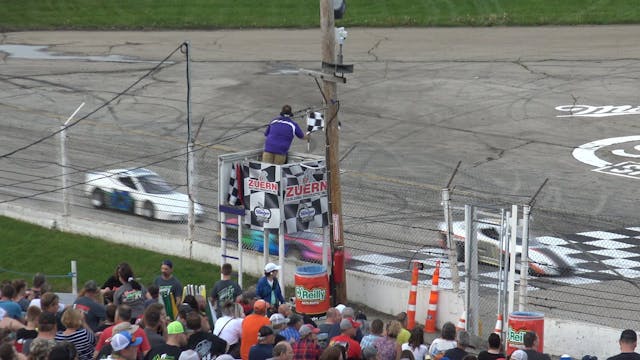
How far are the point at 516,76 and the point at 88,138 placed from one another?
14847 mm

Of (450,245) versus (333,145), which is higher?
(333,145)

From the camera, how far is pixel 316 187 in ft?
59.3

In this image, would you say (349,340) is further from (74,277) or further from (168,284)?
(74,277)

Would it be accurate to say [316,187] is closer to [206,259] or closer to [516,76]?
[206,259]

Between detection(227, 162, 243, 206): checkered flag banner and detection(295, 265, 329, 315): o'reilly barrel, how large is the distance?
1515 millimetres

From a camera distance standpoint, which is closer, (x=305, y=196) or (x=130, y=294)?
(x=130, y=294)

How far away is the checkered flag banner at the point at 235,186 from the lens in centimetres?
1792

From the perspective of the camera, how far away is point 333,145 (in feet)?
59.5

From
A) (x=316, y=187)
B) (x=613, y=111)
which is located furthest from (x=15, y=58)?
(x=316, y=187)

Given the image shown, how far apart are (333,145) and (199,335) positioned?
6804 millimetres

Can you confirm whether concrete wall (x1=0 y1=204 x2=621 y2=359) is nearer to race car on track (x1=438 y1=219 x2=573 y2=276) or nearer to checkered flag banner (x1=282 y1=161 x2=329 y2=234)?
race car on track (x1=438 y1=219 x2=573 y2=276)

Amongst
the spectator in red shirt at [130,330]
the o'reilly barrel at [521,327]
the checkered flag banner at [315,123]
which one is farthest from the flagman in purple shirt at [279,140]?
the spectator in red shirt at [130,330]

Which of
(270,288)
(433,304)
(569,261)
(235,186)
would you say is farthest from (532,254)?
(270,288)

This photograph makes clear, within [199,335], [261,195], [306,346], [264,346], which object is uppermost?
[261,195]
